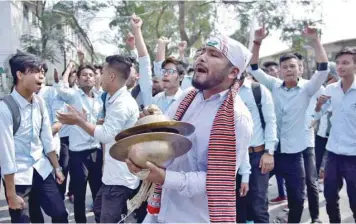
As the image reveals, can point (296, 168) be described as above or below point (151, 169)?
below

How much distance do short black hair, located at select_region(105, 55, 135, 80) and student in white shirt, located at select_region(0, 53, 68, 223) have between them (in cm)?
57

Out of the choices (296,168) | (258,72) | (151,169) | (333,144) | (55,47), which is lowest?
(296,168)

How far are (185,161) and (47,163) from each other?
1720mm

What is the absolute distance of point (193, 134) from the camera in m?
2.03

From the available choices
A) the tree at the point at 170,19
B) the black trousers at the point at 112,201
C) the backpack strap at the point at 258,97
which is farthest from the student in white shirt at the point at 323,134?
the tree at the point at 170,19

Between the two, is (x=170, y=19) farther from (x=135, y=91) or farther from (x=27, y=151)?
(x=27, y=151)

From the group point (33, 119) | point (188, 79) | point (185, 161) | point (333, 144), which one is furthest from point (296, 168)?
point (33, 119)

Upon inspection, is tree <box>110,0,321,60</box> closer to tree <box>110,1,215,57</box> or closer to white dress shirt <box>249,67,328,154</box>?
tree <box>110,1,215,57</box>

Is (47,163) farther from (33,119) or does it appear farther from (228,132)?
(228,132)

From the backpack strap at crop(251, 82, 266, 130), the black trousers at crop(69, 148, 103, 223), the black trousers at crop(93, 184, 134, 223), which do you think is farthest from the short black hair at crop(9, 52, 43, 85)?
the backpack strap at crop(251, 82, 266, 130)

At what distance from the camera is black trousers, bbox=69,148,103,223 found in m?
4.36

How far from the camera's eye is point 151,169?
5.83 feet

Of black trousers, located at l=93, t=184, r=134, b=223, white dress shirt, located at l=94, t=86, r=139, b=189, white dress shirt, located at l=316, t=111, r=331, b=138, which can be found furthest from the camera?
white dress shirt, located at l=316, t=111, r=331, b=138

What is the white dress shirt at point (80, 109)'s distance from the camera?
14.6ft
